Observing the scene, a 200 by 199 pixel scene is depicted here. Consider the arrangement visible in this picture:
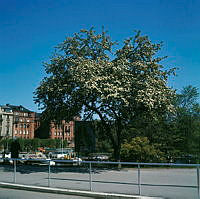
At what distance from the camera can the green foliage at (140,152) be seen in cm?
2691

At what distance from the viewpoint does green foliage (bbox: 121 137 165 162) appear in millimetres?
26906

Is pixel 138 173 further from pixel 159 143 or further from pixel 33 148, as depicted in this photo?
pixel 33 148

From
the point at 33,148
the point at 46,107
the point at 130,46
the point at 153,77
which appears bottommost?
the point at 33,148

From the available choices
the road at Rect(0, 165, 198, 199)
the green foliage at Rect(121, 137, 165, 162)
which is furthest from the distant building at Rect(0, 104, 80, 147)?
the road at Rect(0, 165, 198, 199)

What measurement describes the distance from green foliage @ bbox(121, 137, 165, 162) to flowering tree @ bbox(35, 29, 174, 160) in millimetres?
3409

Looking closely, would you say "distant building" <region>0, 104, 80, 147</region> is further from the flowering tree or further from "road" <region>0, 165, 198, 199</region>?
"road" <region>0, 165, 198, 199</region>

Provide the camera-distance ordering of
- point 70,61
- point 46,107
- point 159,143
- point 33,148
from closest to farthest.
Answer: point 70,61, point 46,107, point 159,143, point 33,148

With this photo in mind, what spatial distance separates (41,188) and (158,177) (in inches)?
204

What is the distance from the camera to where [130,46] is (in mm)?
23156

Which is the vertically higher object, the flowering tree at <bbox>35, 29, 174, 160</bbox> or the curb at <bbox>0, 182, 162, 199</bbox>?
the flowering tree at <bbox>35, 29, 174, 160</bbox>

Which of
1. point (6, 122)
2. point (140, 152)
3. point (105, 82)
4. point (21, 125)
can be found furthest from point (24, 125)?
point (105, 82)

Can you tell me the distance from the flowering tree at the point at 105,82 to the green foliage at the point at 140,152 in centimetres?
341

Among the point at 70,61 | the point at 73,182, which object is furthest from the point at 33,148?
the point at 73,182

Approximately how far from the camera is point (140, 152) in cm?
2691
